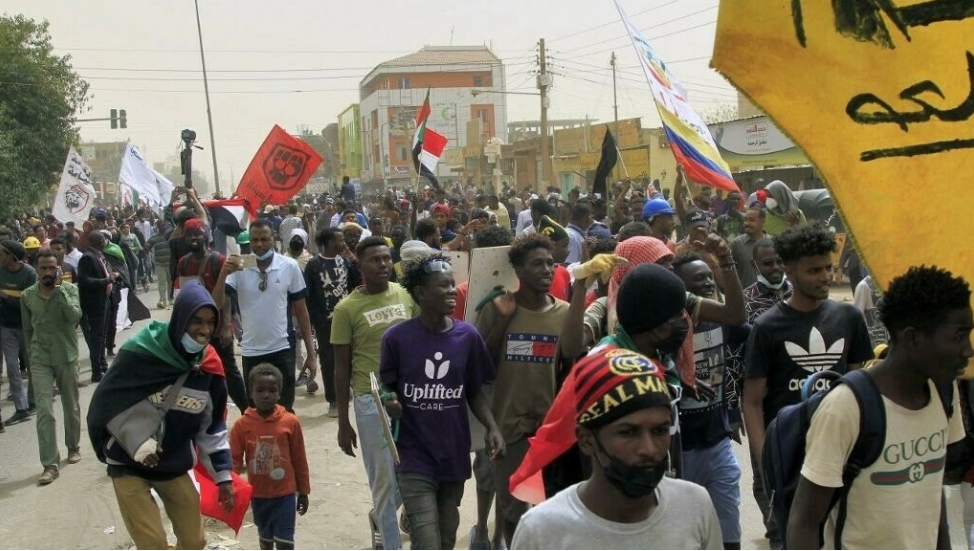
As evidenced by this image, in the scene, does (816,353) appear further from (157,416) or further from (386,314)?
(157,416)

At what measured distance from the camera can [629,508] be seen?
8.16ft

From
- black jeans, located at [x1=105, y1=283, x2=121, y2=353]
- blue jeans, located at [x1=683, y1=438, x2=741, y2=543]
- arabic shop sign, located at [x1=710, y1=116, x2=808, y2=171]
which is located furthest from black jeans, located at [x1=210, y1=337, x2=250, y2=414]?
arabic shop sign, located at [x1=710, y1=116, x2=808, y2=171]

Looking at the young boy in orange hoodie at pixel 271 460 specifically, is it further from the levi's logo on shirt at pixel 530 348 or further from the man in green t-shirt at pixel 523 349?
the levi's logo on shirt at pixel 530 348

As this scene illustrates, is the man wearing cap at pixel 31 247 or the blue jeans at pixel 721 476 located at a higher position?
the man wearing cap at pixel 31 247

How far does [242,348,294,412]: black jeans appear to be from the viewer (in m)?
7.70

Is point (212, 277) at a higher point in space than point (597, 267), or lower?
lower

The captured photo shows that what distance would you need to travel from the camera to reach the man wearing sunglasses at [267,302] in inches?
303

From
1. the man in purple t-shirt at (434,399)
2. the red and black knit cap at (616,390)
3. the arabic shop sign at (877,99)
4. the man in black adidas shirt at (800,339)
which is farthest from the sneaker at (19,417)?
the arabic shop sign at (877,99)

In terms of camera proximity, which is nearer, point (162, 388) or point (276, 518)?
point (162, 388)

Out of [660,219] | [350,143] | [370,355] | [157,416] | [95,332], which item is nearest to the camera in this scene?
[157,416]

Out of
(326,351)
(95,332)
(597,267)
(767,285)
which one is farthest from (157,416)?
(95,332)

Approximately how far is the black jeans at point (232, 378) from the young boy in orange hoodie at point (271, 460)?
101 inches

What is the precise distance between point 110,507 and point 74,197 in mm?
15576

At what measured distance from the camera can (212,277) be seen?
350 inches
